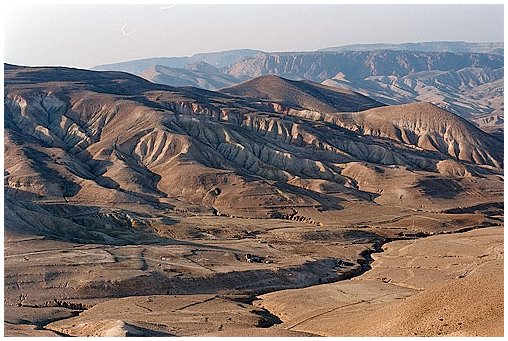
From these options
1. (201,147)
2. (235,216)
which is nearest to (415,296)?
(235,216)

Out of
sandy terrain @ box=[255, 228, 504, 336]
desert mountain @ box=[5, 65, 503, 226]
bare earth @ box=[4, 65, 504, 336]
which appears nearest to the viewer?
sandy terrain @ box=[255, 228, 504, 336]

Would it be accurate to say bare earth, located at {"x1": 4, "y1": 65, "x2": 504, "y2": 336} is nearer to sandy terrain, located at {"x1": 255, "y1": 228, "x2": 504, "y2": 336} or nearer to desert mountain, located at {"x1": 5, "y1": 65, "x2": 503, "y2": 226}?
sandy terrain, located at {"x1": 255, "y1": 228, "x2": 504, "y2": 336}

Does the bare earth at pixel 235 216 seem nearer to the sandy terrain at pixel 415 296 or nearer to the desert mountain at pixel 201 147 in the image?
the sandy terrain at pixel 415 296

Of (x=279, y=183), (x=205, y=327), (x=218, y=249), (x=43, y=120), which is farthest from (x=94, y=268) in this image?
(x=43, y=120)

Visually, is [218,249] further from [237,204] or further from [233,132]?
[233,132]

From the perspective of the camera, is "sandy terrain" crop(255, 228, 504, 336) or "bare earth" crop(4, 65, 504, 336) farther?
"bare earth" crop(4, 65, 504, 336)

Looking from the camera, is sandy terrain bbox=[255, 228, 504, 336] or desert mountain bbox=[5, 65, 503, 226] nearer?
sandy terrain bbox=[255, 228, 504, 336]

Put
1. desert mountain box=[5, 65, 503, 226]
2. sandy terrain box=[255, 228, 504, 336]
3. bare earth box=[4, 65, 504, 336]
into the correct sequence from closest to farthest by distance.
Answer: sandy terrain box=[255, 228, 504, 336], bare earth box=[4, 65, 504, 336], desert mountain box=[5, 65, 503, 226]

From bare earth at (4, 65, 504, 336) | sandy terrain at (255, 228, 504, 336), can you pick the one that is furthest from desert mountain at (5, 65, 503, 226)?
sandy terrain at (255, 228, 504, 336)

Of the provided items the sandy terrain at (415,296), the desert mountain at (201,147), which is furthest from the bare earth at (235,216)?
the desert mountain at (201,147)
